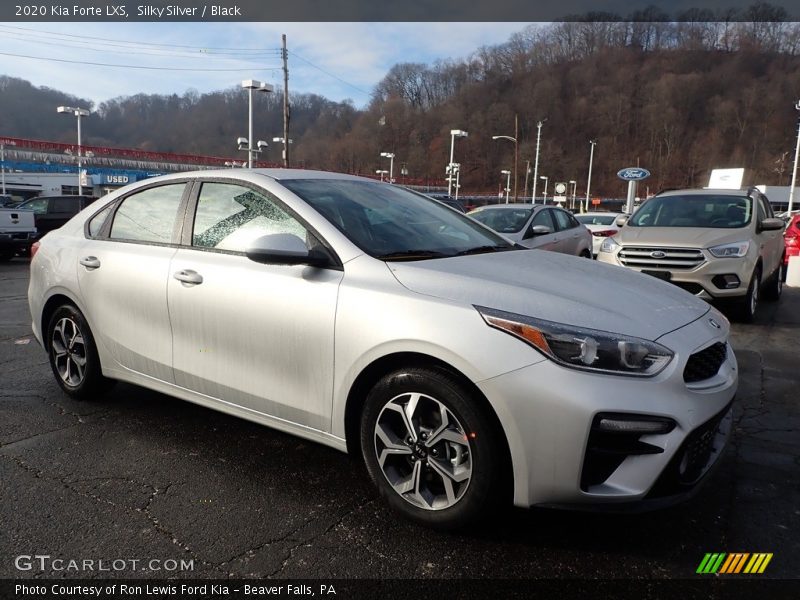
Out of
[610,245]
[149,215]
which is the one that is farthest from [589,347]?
[610,245]

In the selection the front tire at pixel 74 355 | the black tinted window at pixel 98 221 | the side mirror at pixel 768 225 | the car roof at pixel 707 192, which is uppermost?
the car roof at pixel 707 192

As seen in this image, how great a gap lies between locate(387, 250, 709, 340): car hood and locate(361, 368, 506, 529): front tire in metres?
0.39

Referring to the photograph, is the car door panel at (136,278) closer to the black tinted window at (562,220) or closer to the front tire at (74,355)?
the front tire at (74,355)

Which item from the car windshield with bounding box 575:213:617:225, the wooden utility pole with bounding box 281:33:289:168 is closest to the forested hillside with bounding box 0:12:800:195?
the wooden utility pole with bounding box 281:33:289:168

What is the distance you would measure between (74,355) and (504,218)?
7.27 meters

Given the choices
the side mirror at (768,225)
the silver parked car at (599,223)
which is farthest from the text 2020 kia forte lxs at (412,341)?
the silver parked car at (599,223)

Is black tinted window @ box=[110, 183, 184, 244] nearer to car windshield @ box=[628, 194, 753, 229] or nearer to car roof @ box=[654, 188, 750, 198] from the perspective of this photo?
car windshield @ box=[628, 194, 753, 229]

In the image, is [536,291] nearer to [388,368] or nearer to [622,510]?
[388,368]

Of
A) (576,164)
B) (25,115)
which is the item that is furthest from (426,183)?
(25,115)

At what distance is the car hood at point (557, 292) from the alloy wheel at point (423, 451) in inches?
19.0

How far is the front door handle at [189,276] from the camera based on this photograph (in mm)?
3136

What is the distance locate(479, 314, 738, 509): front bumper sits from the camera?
2115 millimetres

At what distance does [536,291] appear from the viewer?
2.47 m

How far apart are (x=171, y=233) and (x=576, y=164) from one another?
4308 inches
